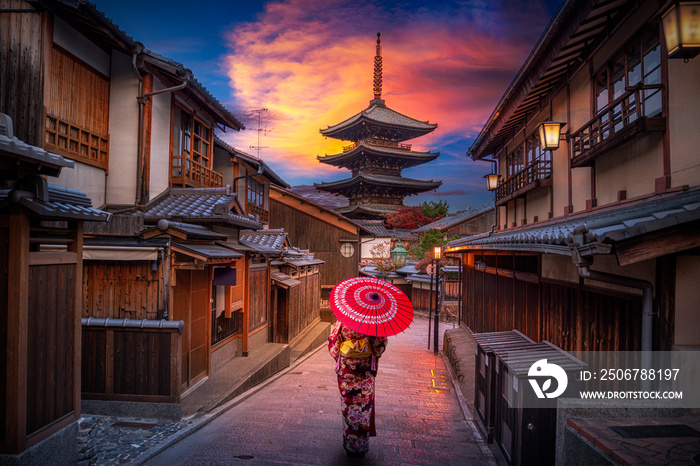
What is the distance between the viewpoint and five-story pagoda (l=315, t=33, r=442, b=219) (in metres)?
42.8

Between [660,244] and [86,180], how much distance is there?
10215mm

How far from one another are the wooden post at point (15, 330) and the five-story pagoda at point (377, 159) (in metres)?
37.7

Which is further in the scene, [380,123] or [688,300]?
[380,123]

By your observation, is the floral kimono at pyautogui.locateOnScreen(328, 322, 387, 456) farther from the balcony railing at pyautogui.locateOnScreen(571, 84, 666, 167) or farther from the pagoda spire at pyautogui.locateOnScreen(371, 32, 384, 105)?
the pagoda spire at pyautogui.locateOnScreen(371, 32, 384, 105)

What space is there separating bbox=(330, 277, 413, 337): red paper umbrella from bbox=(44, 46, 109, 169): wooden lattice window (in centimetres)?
645

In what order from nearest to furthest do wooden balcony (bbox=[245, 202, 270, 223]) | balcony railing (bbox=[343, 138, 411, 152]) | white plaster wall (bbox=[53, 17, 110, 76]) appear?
white plaster wall (bbox=[53, 17, 110, 76]), wooden balcony (bbox=[245, 202, 270, 223]), balcony railing (bbox=[343, 138, 411, 152])

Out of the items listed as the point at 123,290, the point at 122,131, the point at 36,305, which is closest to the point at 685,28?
the point at 36,305

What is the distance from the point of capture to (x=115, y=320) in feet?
23.1

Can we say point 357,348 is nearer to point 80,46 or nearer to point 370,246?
point 80,46

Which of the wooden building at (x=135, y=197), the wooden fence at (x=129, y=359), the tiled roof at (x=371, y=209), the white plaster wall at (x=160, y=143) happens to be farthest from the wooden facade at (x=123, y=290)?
the tiled roof at (x=371, y=209)

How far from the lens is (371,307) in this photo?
5.30m

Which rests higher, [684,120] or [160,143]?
[160,143]

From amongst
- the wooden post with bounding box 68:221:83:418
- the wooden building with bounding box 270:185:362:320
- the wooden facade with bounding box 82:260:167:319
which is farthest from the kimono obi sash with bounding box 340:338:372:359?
the wooden building with bounding box 270:185:362:320

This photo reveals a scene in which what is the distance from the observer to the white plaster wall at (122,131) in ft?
31.0
